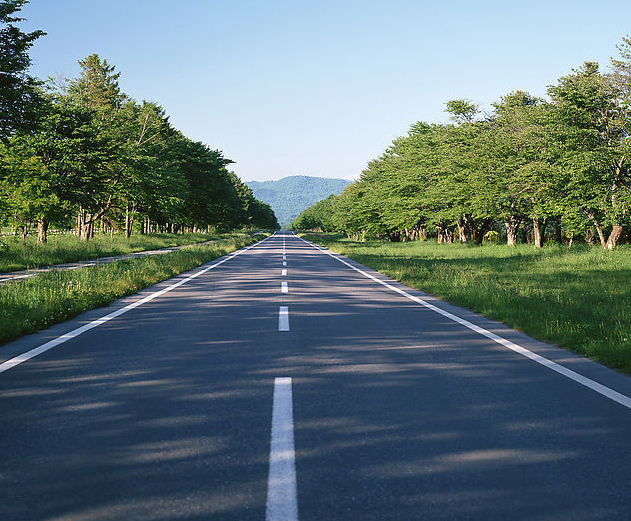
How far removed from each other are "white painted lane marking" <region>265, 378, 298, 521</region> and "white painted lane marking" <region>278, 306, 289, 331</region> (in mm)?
3318

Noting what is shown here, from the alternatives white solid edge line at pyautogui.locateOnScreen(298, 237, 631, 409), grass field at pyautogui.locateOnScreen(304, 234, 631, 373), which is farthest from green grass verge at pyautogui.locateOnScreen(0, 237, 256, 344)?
grass field at pyautogui.locateOnScreen(304, 234, 631, 373)

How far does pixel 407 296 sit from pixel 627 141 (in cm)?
1657

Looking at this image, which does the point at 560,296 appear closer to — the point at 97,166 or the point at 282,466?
the point at 282,466

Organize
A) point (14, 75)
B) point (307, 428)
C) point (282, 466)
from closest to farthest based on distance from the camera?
1. point (282, 466)
2. point (307, 428)
3. point (14, 75)

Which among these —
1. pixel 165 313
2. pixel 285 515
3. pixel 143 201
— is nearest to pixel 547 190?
pixel 165 313

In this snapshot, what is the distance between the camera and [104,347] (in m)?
6.42

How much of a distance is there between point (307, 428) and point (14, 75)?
71.4 feet

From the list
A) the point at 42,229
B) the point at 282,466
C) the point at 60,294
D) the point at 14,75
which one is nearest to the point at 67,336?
the point at 60,294

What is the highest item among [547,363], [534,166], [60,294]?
[534,166]

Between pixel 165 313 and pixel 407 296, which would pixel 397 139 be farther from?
pixel 165 313

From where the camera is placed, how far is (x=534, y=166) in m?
26.6

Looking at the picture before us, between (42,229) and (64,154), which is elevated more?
(64,154)

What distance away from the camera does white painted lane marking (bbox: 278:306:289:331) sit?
7.77 m

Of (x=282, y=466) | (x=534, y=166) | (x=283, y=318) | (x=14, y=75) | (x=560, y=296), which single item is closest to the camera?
(x=282, y=466)
